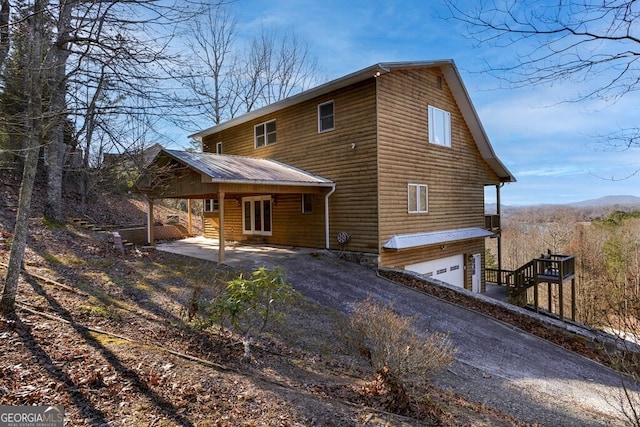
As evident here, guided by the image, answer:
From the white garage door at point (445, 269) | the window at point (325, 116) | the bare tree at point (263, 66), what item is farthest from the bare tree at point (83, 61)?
the bare tree at point (263, 66)

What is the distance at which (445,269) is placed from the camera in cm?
1404

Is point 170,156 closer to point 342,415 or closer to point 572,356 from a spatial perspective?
point 342,415

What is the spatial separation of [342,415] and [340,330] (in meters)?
2.82

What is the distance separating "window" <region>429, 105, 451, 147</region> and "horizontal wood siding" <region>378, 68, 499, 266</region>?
0.23 m

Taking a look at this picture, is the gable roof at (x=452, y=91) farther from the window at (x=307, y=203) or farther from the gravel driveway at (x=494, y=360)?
the gravel driveway at (x=494, y=360)

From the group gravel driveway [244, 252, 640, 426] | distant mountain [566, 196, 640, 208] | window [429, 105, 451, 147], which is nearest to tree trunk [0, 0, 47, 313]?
gravel driveway [244, 252, 640, 426]

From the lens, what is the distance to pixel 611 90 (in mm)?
3455

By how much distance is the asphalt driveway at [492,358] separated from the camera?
16.2 ft

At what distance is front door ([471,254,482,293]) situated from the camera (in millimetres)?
15562

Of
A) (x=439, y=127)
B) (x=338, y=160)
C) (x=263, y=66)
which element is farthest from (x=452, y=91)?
(x=263, y=66)

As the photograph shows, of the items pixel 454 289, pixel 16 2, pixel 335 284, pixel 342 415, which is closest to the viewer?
pixel 342 415

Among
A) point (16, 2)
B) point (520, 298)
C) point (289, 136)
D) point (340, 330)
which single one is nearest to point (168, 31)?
point (16, 2)

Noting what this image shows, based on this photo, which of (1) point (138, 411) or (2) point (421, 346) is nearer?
(1) point (138, 411)

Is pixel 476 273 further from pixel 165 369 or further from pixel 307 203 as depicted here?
pixel 165 369
